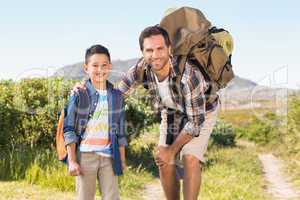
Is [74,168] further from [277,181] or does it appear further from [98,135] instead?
[277,181]

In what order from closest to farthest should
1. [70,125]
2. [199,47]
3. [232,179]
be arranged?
[70,125] → [199,47] → [232,179]

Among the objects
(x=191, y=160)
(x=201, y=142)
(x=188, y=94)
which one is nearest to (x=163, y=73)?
(x=188, y=94)

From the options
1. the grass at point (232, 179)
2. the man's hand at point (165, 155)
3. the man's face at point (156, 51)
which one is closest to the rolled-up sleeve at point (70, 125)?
the man's face at point (156, 51)

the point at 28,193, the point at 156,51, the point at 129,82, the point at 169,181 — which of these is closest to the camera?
the point at 156,51

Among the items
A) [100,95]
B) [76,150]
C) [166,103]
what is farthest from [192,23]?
[76,150]

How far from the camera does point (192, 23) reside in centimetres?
495

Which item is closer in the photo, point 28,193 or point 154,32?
point 154,32

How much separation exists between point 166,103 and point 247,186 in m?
5.19

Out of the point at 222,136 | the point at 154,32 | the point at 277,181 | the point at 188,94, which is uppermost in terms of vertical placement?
the point at 154,32

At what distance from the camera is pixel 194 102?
15.4 feet

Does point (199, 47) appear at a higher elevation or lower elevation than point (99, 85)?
higher

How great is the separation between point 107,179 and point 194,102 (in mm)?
975

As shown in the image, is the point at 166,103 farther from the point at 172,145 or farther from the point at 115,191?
the point at 115,191

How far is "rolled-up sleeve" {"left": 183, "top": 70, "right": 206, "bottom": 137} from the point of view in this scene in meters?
4.65
